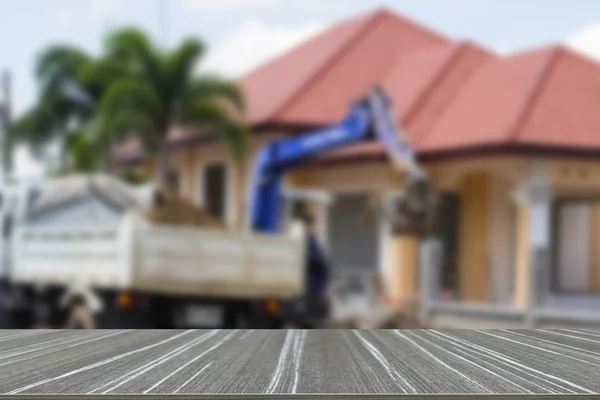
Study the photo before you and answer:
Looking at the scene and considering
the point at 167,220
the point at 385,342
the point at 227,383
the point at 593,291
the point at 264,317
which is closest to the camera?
the point at 227,383

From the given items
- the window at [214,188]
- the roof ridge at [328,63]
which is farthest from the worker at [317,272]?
the window at [214,188]

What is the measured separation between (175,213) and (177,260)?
7.22 ft

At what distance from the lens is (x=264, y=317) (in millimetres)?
10836

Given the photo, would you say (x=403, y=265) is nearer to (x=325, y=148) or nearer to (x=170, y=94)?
(x=325, y=148)

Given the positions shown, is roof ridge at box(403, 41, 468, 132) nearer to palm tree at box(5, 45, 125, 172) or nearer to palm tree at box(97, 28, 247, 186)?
palm tree at box(97, 28, 247, 186)

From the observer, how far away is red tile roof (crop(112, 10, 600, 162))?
18688mm

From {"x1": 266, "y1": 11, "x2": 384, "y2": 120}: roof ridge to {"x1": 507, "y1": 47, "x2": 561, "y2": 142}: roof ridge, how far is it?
5.02m

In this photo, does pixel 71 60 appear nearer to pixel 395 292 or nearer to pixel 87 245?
pixel 395 292

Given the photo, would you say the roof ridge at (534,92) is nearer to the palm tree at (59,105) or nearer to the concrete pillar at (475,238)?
the concrete pillar at (475,238)

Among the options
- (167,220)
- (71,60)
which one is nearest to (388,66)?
(71,60)

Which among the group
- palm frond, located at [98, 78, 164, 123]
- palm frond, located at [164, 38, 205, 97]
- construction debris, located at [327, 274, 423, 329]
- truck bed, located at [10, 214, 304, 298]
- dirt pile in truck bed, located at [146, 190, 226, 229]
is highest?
palm frond, located at [164, 38, 205, 97]

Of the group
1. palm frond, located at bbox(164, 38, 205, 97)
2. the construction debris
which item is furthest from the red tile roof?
the construction debris

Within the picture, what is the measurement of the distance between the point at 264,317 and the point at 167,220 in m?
2.28

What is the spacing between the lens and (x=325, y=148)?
1443cm
